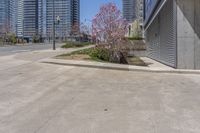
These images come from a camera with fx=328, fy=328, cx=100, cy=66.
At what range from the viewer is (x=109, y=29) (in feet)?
69.8

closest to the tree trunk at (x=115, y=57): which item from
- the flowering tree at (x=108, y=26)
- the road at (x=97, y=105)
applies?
the flowering tree at (x=108, y=26)

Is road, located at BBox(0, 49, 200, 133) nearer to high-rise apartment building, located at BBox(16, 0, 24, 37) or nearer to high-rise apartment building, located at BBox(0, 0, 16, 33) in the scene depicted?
high-rise apartment building, located at BBox(16, 0, 24, 37)

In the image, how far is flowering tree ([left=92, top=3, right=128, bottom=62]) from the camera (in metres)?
21.2

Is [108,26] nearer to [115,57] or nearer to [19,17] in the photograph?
[115,57]

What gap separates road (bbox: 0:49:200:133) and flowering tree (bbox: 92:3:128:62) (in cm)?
879

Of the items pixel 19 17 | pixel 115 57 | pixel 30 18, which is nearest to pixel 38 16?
pixel 30 18

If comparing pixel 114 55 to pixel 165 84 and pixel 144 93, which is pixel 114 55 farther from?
pixel 144 93

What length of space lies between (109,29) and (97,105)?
13759mm

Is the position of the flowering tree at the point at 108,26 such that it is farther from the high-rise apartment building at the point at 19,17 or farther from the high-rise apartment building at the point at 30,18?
→ the high-rise apartment building at the point at 19,17

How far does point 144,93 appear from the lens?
965cm

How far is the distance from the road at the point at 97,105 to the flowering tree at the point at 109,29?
346 inches

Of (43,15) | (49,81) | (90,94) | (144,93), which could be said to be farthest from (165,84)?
(43,15)

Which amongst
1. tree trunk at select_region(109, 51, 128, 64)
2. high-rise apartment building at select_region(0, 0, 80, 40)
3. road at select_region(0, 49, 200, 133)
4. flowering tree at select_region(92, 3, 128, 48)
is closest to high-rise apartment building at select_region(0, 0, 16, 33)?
high-rise apartment building at select_region(0, 0, 80, 40)

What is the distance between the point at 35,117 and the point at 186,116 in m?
3.18
